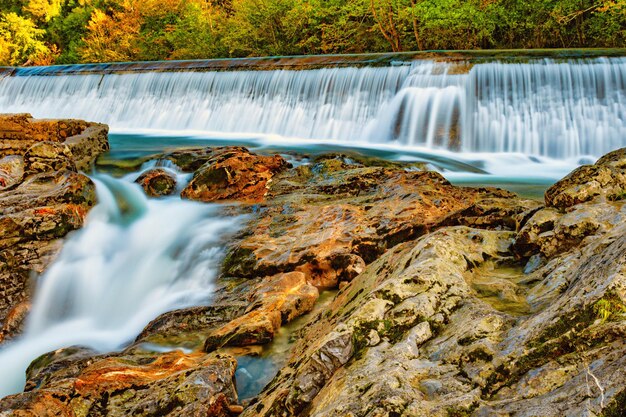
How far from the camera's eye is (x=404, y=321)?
201 cm

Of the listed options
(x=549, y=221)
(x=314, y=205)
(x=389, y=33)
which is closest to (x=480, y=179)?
(x=314, y=205)

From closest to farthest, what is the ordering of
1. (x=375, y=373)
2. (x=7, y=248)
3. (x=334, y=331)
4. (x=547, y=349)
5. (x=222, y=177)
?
(x=547, y=349)
(x=375, y=373)
(x=334, y=331)
(x=7, y=248)
(x=222, y=177)

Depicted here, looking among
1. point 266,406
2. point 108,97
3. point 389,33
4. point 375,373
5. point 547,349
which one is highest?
point 389,33

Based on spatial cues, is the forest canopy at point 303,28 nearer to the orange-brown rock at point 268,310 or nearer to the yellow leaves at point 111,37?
the yellow leaves at point 111,37

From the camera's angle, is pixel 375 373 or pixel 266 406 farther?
pixel 266 406

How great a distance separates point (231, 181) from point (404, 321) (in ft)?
16.0

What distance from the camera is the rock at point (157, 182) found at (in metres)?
7.09

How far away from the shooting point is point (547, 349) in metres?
1.49

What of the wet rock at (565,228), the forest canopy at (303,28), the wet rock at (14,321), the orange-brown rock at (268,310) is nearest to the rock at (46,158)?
the wet rock at (14,321)

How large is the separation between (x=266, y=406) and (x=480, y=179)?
6.91m

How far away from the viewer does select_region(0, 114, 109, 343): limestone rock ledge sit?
4766mm

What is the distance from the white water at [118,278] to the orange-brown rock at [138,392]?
129cm

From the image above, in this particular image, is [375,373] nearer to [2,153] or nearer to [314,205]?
[314,205]

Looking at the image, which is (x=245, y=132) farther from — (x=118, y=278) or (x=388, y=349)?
(x=388, y=349)
